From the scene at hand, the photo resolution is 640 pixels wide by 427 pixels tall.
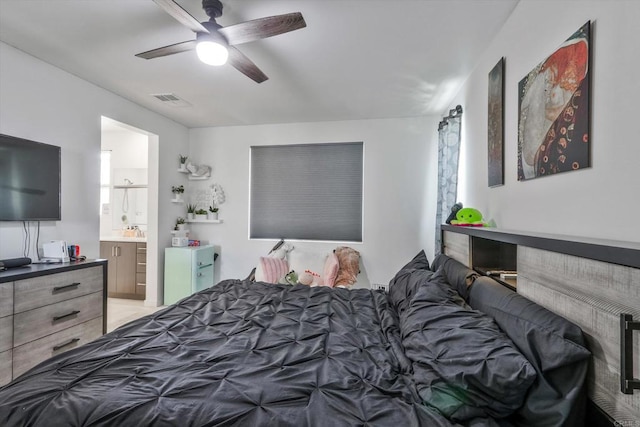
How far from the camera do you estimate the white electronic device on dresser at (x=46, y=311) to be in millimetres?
1969

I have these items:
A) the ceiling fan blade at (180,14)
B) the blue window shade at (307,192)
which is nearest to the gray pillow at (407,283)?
the blue window shade at (307,192)

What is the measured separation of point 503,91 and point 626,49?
1.06 meters

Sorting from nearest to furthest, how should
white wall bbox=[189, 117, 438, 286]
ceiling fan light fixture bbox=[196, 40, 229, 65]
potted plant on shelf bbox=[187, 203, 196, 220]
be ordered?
ceiling fan light fixture bbox=[196, 40, 229, 65] → white wall bbox=[189, 117, 438, 286] → potted plant on shelf bbox=[187, 203, 196, 220]

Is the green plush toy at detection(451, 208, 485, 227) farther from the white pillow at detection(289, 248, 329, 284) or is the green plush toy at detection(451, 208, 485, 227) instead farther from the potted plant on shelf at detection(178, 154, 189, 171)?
the potted plant on shelf at detection(178, 154, 189, 171)

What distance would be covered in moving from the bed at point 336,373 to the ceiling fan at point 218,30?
5.58 feet

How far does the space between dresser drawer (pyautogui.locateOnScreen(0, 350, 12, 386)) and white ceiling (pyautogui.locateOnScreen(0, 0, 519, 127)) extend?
90.9 inches

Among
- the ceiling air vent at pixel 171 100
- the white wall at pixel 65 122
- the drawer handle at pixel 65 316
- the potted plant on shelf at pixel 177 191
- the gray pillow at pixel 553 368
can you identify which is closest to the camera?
the gray pillow at pixel 553 368

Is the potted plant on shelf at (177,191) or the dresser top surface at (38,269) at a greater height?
the potted plant on shelf at (177,191)

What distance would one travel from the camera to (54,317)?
2268mm

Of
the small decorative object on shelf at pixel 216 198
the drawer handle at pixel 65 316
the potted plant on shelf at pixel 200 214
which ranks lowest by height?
the drawer handle at pixel 65 316

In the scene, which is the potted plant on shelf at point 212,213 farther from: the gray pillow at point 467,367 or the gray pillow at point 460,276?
the gray pillow at point 467,367

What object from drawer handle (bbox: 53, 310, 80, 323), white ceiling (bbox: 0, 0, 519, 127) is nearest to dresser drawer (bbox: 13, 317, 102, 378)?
drawer handle (bbox: 53, 310, 80, 323)

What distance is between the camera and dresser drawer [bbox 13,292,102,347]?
6.72 feet

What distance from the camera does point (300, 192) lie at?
4.29 metres
